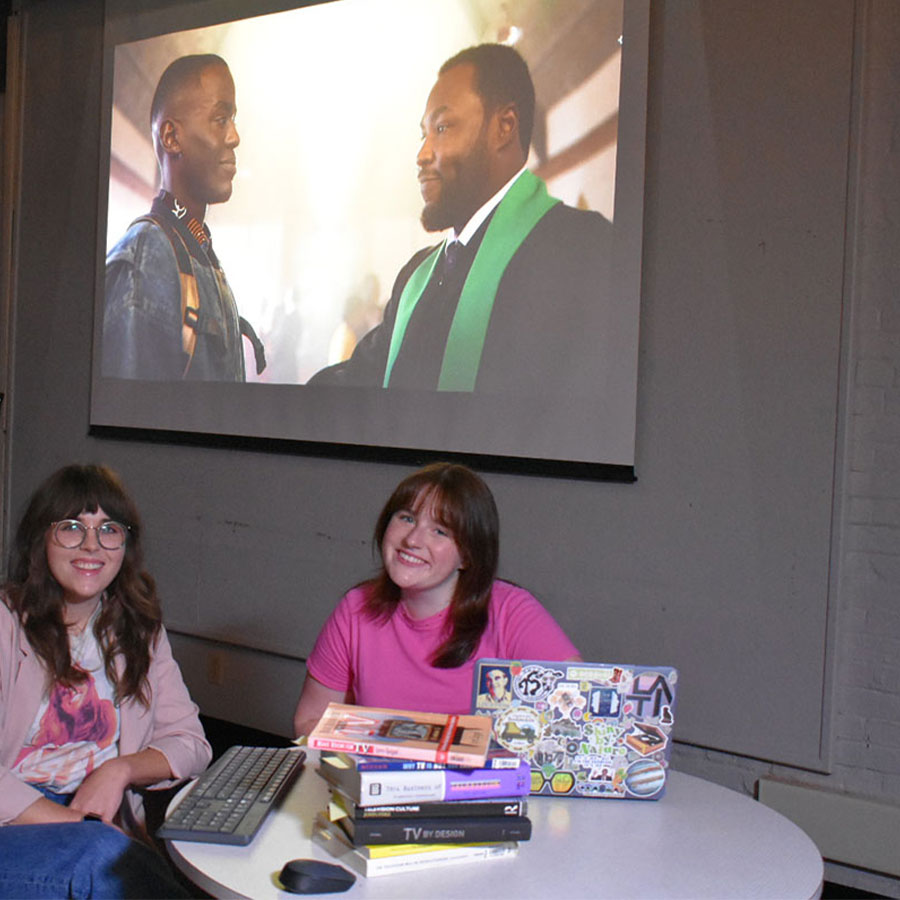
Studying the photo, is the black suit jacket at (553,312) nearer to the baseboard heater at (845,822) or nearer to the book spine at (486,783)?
the baseboard heater at (845,822)

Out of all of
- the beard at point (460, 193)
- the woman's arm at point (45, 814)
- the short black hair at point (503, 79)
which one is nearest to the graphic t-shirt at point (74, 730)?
the woman's arm at point (45, 814)

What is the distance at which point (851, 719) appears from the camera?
111 inches

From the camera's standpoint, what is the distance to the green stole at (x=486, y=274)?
133 inches

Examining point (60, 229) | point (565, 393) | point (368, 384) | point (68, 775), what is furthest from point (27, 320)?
point (68, 775)

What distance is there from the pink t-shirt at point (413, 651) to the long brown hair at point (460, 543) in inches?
0.9

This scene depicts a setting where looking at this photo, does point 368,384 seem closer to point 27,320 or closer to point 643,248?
point 643,248

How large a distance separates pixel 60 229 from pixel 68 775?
11.5ft

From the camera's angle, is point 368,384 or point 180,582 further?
point 180,582

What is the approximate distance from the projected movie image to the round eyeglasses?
165 centimetres

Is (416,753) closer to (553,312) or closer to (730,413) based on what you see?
(730,413)

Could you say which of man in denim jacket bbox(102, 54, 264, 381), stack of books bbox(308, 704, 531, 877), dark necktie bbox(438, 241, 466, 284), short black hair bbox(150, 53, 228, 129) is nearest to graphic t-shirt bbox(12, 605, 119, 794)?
stack of books bbox(308, 704, 531, 877)

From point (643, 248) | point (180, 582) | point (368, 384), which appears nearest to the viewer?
point (643, 248)

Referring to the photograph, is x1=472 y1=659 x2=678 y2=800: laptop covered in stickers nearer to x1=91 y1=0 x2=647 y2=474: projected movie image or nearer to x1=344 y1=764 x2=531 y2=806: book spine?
x1=344 y1=764 x2=531 y2=806: book spine

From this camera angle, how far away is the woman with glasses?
1791mm
